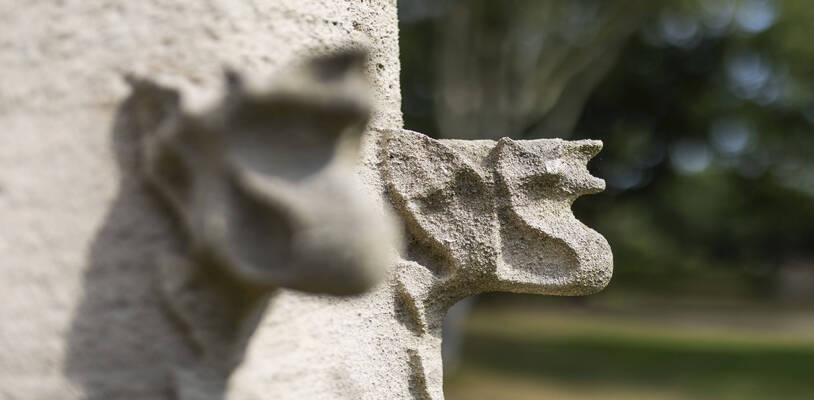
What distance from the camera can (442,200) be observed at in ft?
4.36

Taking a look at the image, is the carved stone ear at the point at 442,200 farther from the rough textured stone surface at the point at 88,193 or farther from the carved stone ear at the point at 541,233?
the rough textured stone surface at the point at 88,193

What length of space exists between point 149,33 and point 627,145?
11883 millimetres

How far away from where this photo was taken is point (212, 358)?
3.01 feet

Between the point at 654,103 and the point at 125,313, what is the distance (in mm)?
12273

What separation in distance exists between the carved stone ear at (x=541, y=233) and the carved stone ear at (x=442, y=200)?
0.04 metres

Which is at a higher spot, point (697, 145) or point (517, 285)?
point (697, 145)

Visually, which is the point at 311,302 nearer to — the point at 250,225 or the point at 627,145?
the point at 250,225

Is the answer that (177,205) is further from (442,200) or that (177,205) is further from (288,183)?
(442,200)

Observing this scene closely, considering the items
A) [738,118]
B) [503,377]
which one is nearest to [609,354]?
[503,377]

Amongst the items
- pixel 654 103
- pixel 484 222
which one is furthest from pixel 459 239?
pixel 654 103

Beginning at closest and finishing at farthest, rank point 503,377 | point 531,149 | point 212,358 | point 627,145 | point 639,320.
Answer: point 212,358, point 531,149, point 503,377, point 627,145, point 639,320

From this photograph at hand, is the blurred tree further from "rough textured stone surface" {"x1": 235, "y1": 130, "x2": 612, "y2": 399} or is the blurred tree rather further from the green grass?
"rough textured stone surface" {"x1": 235, "y1": 130, "x2": 612, "y2": 399}

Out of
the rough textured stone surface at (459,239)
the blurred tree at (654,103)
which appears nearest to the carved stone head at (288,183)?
the rough textured stone surface at (459,239)

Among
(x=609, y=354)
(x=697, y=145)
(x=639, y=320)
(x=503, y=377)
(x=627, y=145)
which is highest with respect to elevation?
(x=697, y=145)
